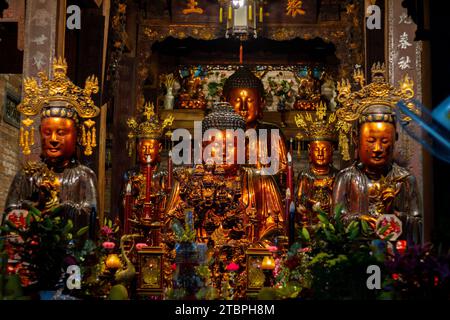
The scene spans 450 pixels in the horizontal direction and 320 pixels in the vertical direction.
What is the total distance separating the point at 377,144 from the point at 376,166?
0.67 feet

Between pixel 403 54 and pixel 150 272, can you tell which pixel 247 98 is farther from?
pixel 150 272

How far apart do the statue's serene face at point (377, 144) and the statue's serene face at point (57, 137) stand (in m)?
2.65

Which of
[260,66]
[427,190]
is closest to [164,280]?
[427,190]

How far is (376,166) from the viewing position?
22.5 ft

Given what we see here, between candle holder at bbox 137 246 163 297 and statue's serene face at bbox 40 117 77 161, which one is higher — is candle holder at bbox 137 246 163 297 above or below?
below

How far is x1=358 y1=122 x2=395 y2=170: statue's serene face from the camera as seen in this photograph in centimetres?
681

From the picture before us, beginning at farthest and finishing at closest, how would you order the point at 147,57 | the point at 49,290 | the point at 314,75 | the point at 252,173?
1. the point at 314,75
2. the point at 147,57
3. the point at 252,173
4. the point at 49,290

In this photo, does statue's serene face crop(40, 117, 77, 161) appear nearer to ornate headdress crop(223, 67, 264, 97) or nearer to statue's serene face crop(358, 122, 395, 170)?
statue's serene face crop(358, 122, 395, 170)

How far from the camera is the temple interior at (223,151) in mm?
4812

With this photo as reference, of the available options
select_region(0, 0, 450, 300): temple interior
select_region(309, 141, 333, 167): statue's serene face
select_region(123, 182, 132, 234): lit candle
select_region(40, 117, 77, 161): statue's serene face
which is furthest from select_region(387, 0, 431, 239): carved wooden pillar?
select_region(40, 117, 77, 161): statue's serene face

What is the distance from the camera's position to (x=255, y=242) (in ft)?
25.2
